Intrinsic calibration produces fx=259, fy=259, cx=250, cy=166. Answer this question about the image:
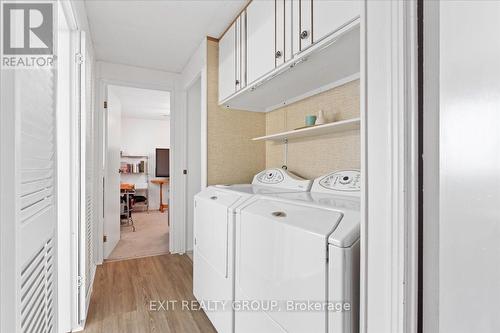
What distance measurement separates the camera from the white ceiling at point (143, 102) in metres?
4.22

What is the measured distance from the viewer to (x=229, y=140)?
2471 mm

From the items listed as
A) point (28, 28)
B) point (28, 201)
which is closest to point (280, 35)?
point (28, 28)

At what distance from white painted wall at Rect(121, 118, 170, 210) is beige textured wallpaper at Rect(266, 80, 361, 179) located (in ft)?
17.0

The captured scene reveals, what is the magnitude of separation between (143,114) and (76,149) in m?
4.82

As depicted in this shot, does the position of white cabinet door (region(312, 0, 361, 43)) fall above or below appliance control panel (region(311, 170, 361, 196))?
above

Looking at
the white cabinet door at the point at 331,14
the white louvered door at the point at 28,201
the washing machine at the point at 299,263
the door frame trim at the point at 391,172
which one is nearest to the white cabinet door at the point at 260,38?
the white cabinet door at the point at 331,14

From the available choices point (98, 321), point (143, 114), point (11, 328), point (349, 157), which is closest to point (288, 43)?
point (349, 157)

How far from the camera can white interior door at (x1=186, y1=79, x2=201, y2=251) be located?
3.40 meters

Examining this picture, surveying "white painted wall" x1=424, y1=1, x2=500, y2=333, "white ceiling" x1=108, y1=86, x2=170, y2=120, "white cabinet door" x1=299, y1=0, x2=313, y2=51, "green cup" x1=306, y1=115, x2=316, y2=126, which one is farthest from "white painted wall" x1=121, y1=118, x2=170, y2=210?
"white painted wall" x1=424, y1=1, x2=500, y2=333

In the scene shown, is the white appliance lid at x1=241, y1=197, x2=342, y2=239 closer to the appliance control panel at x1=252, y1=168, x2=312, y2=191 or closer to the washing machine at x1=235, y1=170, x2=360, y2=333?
the washing machine at x1=235, y1=170, x2=360, y2=333

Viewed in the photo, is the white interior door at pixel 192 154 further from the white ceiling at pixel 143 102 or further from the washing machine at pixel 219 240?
the washing machine at pixel 219 240

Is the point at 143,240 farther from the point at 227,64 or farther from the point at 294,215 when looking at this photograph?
the point at 294,215

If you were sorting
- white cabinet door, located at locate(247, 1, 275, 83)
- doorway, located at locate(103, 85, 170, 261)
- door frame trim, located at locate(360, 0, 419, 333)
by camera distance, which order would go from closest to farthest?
door frame trim, located at locate(360, 0, 419, 333) → white cabinet door, located at locate(247, 1, 275, 83) → doorway, located at locate(103, 85, 170, 261)

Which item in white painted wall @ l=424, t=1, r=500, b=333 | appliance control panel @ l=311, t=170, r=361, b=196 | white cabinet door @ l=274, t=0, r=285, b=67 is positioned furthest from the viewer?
white cabinet door @ l=274, t=0, r=285, b=67
